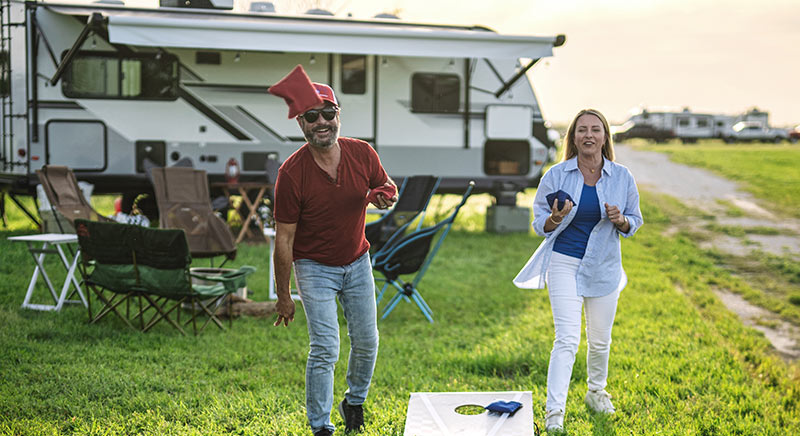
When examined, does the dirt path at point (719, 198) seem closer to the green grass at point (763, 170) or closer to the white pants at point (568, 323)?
the green grass at point (763, 170)

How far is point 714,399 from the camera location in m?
4.54

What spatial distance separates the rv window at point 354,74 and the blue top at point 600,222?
7.28 meters

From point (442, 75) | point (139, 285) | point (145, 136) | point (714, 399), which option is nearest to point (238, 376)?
point (139, 285)

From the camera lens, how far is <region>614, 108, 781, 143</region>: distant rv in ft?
131

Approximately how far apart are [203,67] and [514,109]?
4.22 meters

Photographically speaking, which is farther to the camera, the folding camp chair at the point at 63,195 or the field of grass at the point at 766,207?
the field of grass at the point at 766,207

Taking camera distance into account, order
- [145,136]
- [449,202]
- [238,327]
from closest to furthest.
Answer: [238,327] < [145,136] < [449,202]

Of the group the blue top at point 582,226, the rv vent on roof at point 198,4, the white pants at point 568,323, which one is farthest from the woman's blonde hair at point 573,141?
the rv vent on roof at point 198,4

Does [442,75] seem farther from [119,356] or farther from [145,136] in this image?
[119,356]

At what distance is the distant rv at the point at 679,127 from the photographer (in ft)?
131

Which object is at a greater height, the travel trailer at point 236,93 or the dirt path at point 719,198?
the travel trailer at point 236,93

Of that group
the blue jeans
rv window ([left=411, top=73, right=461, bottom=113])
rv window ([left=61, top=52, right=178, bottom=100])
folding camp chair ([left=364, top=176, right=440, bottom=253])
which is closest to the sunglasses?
the blue jeans

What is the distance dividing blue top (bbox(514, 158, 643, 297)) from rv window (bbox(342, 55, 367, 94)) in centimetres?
728

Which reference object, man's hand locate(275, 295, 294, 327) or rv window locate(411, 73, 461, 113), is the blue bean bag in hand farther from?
rv window locate(411, 73, 461, 113)
